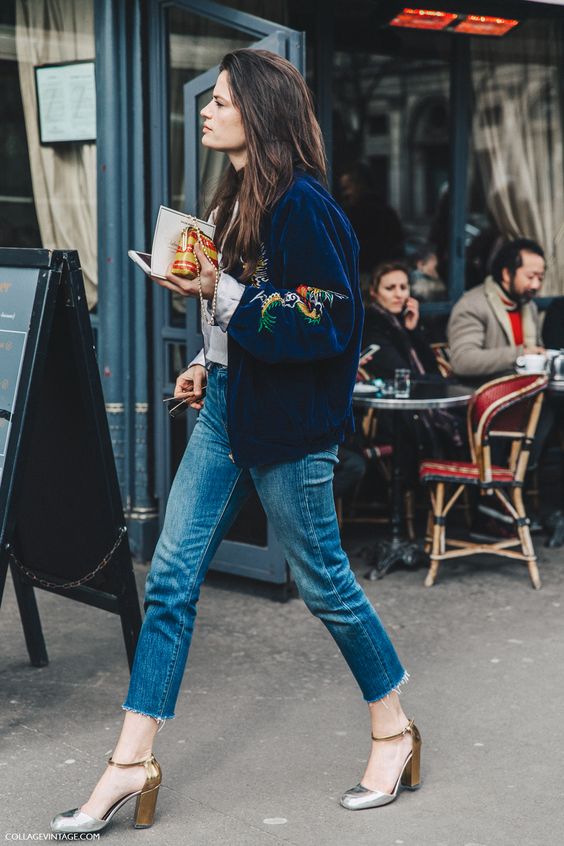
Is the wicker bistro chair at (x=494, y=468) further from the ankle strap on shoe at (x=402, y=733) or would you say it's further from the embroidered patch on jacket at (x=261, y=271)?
the embroidered patch on jacket at (x=261, y=271)

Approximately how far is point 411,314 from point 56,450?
3223mm

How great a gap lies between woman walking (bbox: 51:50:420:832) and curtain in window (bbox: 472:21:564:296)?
6051mm

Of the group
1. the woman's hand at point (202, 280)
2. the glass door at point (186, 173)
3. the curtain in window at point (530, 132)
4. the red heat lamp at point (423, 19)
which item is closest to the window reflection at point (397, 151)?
the curtain in window at point (530, 132)

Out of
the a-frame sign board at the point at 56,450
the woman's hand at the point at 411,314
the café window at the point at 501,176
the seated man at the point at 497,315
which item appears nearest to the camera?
the a-frame sign board at the point at 56,450

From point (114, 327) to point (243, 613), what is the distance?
153cm

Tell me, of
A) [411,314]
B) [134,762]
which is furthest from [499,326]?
[134,762]

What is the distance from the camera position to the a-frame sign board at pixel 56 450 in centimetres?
364

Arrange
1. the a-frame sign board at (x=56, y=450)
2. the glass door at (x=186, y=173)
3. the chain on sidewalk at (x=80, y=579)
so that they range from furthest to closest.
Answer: the glass door at (x=186, y=173), the chain on sidewalk at (x=80, y=579), the a-frame sign board at (x=56, y=450)

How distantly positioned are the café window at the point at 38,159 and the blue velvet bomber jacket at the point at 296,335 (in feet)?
10.0

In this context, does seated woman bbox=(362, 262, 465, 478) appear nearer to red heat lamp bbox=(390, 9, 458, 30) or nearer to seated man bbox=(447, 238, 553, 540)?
seated man bbox=(447, 238, 553, 540)

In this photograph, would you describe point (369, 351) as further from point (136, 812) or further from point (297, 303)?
point (136, 812)

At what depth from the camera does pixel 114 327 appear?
579 centimetres

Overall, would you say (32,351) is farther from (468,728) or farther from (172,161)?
(172,161)

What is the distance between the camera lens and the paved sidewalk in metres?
3.28
